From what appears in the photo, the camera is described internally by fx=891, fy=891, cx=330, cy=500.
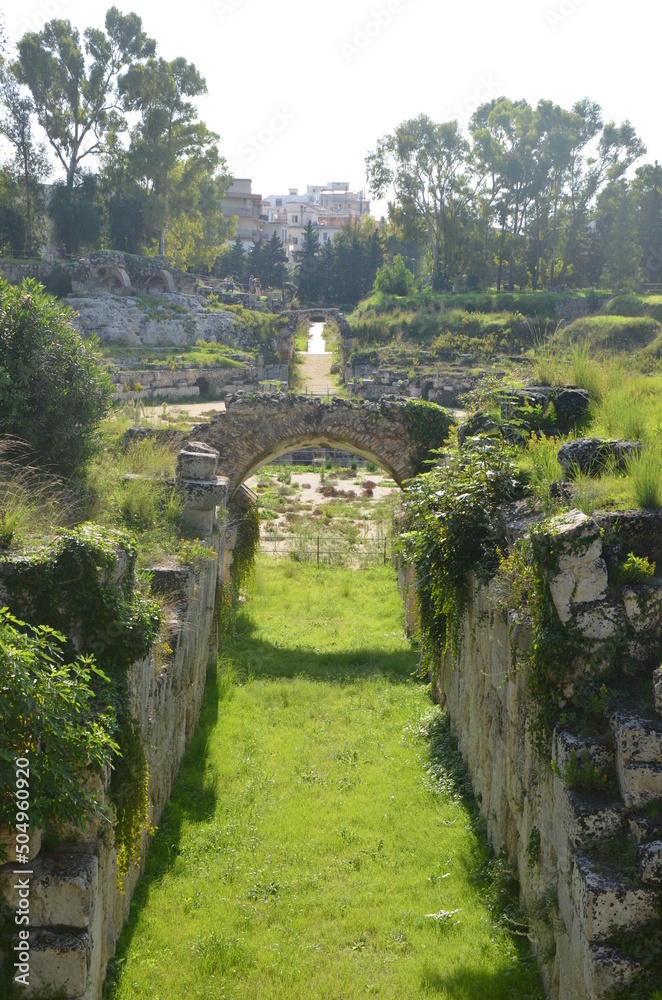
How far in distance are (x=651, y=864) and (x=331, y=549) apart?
14.8m

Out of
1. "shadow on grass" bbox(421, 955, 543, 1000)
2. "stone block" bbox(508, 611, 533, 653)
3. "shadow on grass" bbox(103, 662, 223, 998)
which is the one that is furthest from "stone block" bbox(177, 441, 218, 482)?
"shadow on grass" bbox(421, 955, 543, 1000)

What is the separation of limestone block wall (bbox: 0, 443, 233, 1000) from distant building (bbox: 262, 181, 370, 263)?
77.3m

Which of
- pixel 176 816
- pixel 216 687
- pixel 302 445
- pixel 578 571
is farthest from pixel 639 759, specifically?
pixel 302 445

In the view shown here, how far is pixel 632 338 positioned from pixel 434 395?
8670mm

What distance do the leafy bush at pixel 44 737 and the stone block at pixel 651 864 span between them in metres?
2.79

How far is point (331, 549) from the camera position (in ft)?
62.7

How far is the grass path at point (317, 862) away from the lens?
5758mm

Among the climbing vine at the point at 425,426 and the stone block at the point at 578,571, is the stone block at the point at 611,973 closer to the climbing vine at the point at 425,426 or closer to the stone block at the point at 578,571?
the stone block at the point at 578,571

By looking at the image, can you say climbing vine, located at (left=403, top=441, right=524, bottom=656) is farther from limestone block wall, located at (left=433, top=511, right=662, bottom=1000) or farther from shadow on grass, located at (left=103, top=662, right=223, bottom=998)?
shadow on grass, located at (left=103, top=662, right=223, bottom=998)

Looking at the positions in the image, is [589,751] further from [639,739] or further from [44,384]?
[44,384]

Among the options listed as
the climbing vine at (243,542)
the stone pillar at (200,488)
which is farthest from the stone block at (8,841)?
the climbing vine at (243,542)

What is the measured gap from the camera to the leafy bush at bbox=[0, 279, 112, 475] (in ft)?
32.1

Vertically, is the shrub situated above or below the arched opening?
above

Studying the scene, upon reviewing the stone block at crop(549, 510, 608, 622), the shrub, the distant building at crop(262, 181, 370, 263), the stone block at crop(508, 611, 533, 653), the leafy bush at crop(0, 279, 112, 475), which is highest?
the distant building at crop(262, 181, 370, 263)
